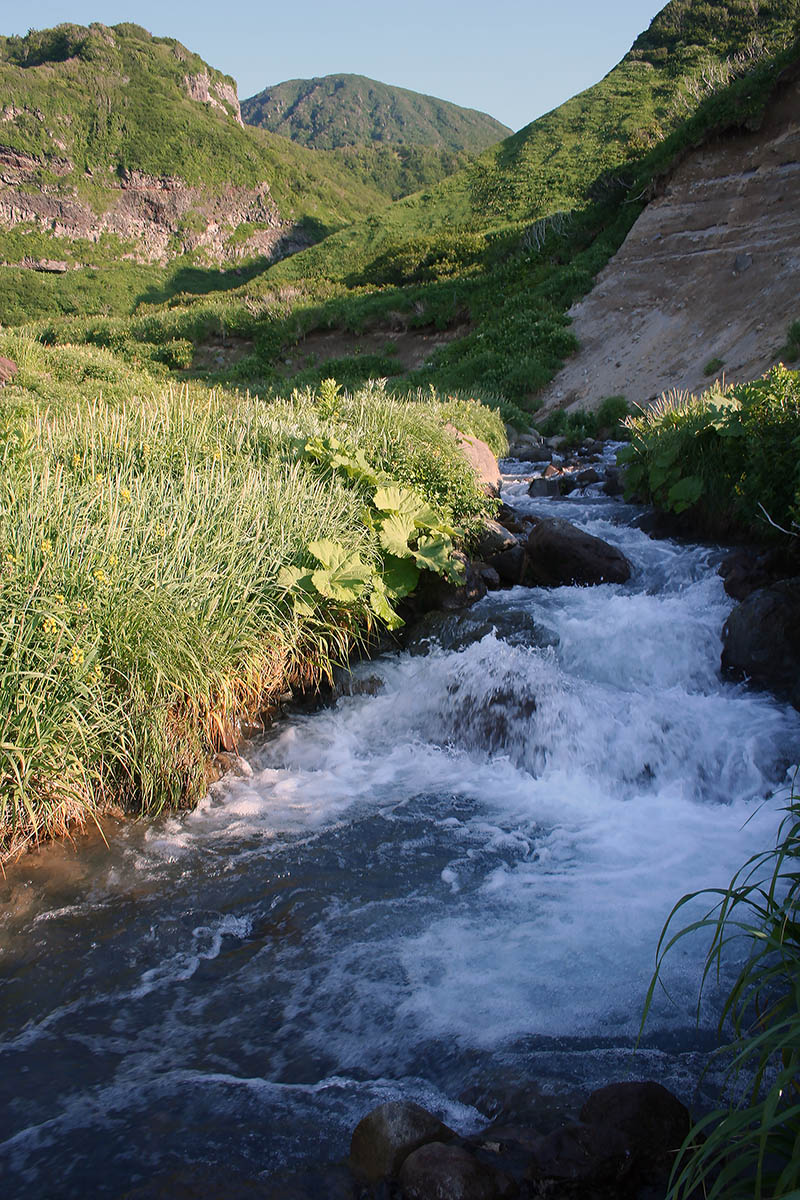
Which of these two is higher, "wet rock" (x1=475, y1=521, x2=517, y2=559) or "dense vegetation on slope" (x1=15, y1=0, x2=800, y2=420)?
"dense vegetation on slope" (x1=15, y1=0, x2=800, y2=420)

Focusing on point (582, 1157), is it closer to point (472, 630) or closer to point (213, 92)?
point (472, 630)

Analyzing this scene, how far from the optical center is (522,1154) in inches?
89.9

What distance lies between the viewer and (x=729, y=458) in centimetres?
791

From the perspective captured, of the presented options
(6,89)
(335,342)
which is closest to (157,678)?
(335,342)

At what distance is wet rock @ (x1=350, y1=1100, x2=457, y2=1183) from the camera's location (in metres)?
2.26

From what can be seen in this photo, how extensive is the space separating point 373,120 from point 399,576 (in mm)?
211159

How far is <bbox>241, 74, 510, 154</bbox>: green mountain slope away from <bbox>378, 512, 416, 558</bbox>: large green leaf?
185 metres

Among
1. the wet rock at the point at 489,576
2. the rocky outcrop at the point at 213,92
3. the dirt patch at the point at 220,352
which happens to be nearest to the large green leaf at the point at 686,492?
the wet rock at the point at 489,576

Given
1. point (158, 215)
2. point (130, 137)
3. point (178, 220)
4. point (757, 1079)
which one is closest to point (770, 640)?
point (757, 1079)

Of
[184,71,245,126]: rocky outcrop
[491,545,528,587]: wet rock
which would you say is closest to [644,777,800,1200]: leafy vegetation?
[491,545,528,587]: wet rock

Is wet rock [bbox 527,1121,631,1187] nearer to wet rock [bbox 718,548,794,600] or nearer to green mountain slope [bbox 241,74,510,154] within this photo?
wet rock [bbox 718,548,794,600]

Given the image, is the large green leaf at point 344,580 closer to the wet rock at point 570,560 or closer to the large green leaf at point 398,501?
the large green leaf at point 398,501

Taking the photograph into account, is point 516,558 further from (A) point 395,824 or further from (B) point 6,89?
(B) point 6,89

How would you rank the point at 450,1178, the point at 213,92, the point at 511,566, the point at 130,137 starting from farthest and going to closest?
the point at 213,92 → the point at 130,137 → the point at 511,566 → the point at 450,1178
